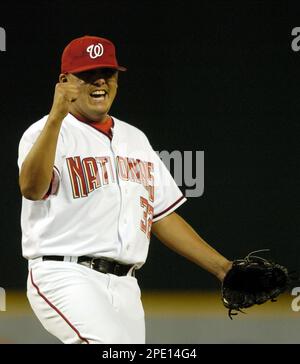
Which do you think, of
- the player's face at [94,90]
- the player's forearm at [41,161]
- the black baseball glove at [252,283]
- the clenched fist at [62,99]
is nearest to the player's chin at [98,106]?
the player's face at [94,90]

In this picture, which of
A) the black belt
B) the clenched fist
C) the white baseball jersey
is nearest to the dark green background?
the white baseball jersey

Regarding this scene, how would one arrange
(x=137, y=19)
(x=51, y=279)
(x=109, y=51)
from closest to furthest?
1. (x=51, y=279)
2. (x=109, y=51)
3. (x=137, y=19)

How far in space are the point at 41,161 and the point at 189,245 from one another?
2.22 feet

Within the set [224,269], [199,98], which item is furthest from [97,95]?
[199,98]

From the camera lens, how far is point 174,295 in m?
3.91

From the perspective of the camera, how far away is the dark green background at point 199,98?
386 cm

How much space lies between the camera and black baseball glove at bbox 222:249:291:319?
3.03 m

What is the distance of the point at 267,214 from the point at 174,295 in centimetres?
49

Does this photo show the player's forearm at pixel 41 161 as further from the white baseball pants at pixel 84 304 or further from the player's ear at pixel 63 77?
the player's ear at pixel 63 77

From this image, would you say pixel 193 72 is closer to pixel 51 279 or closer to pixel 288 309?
pixel 288 309

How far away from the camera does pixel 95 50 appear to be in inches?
120

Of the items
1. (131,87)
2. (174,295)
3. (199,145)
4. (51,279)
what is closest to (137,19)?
(131,87)

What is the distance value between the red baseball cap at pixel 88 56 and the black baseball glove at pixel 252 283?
0.72 metres

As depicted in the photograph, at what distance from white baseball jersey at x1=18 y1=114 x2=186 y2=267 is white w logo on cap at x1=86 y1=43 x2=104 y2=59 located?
0.68 ft
